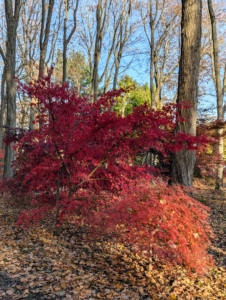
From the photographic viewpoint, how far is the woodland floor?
2.68m

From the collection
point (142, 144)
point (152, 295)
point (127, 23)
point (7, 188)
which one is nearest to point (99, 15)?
point (127, 23)

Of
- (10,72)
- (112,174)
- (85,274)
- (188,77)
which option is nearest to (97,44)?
(10,72)

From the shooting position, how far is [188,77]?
13.6 feet

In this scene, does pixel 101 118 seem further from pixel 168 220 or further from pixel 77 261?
pixel 77 261

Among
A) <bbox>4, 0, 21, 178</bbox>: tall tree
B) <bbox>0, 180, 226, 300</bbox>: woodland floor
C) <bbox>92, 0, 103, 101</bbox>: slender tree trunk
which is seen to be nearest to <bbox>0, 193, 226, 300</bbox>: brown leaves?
<bbox>0, 180, 226, 300</bbox>: woodland floor

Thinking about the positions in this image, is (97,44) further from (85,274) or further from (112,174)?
(85,274)

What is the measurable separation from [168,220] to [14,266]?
1908mm

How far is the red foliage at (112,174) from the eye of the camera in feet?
9.20

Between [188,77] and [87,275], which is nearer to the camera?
[87,275]

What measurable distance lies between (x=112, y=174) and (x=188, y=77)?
1887mm

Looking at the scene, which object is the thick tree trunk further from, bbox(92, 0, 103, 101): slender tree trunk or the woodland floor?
bbox(92, 0, 103, 101): slender tree trunk

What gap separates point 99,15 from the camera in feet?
33.3

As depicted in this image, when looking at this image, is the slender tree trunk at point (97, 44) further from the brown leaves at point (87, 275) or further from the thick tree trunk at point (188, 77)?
the brown leaves at point (87, 275)

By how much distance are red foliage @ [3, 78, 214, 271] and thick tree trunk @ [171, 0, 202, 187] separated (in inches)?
16.8
